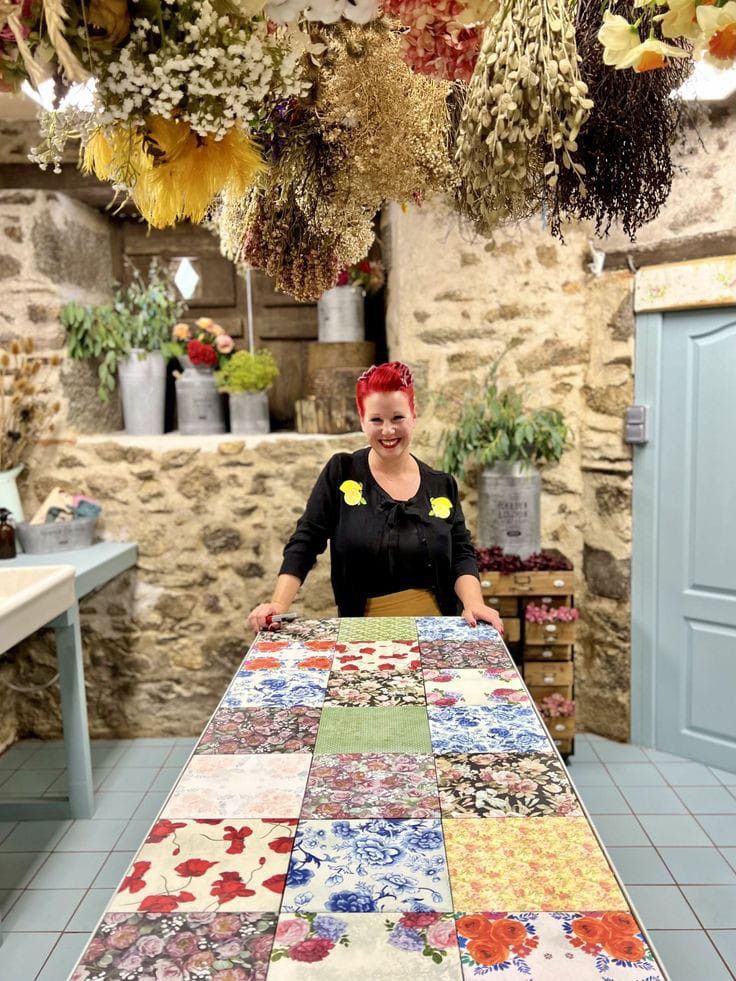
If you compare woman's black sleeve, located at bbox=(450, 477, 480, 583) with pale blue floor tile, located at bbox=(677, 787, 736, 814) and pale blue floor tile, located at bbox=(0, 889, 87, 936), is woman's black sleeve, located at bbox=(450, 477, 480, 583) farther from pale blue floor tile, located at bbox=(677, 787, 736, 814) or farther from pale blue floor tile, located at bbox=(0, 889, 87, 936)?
pale blue floor tile, located at bbox=(0, 889, 87, 936)

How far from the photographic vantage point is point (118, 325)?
12.6 ft

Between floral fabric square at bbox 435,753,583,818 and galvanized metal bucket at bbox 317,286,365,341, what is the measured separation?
106 inches

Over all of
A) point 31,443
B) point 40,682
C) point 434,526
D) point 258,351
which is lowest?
point 40,682

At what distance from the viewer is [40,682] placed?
386cm

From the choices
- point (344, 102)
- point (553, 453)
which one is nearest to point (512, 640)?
point (553, 453)

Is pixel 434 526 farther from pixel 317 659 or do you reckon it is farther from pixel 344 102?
pixel 344 102

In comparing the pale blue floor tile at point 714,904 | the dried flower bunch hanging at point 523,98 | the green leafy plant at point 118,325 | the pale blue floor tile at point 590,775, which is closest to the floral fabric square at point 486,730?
the dried flower bunch hanging at point 523,98

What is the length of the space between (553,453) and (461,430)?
404 mm

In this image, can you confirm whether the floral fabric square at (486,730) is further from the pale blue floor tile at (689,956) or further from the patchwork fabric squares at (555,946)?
the pale blue floor tile at (689,956)

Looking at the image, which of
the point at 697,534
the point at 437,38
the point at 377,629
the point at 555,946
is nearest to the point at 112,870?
the point at 377,629

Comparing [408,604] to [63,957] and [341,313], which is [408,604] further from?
[341,313]

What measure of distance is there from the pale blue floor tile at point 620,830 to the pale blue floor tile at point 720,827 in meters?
0.25

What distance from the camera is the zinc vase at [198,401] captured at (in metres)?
3.88

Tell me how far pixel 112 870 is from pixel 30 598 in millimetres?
1029
